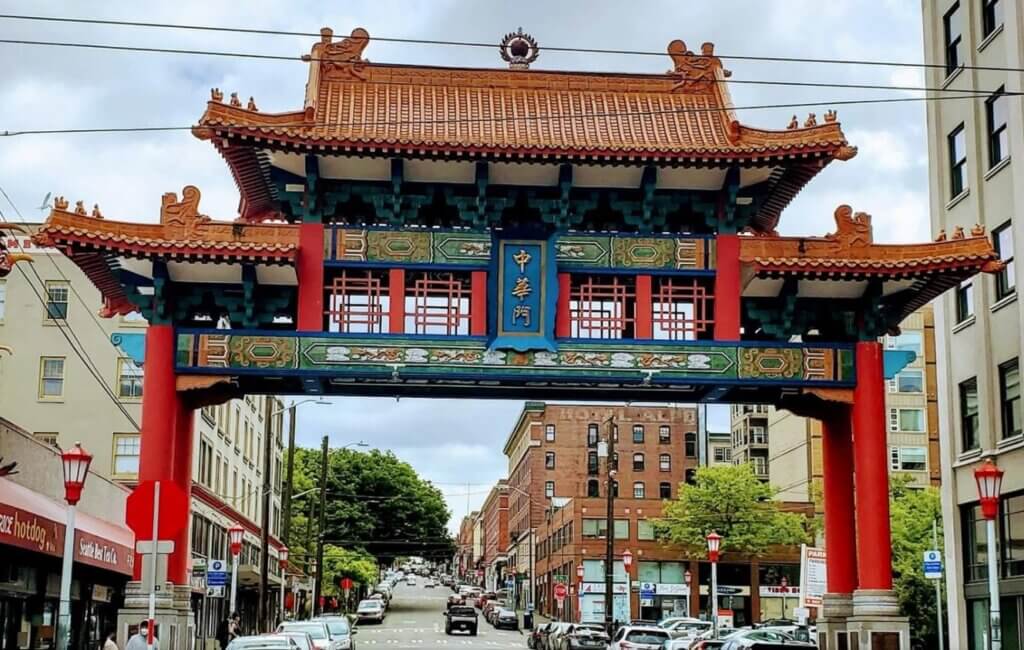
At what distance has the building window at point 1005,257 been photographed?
104ft

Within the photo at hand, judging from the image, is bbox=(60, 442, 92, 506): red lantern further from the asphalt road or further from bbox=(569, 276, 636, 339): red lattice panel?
the asphalt road

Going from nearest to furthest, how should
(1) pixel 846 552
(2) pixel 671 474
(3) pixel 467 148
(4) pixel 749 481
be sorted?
(3) pixel 467 148 < (1) pixel 846 552 < (4) pixel 749 481 < (2) pixel 671 474

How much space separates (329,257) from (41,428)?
27789 mm

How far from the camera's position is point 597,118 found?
2706 centimetres

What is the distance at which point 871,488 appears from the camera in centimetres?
2400

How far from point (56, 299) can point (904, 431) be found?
52696mm

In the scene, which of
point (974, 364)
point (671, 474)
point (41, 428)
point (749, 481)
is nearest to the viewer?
point (974, 364)

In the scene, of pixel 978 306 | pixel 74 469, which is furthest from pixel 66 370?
pixel 978 306

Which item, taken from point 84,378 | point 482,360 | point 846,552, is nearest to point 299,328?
point 482,360

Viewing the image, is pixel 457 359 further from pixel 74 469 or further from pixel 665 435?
pixel 665 435

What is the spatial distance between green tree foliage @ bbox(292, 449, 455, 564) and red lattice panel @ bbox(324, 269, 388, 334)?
257ft

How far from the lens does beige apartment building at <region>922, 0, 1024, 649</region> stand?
30719 millimetres

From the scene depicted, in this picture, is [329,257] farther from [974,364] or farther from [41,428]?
[41,428]

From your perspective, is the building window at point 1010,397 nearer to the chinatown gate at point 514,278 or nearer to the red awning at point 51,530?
the chinatown gate at point 514,278
